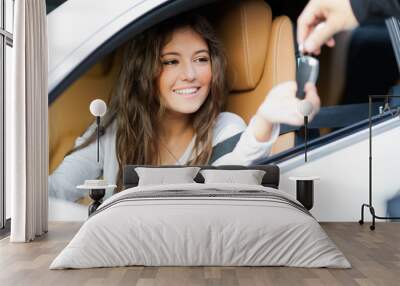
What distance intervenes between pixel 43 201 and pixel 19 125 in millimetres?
1039

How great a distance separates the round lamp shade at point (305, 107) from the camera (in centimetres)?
725

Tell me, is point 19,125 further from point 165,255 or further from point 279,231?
point 279,231

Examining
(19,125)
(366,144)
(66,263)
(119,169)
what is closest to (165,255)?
(66,263)

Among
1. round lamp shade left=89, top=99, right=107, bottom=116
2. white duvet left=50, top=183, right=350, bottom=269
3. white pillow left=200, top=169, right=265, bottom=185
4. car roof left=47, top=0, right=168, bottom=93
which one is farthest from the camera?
car roof left=47, top=0, right=168, bottom=93

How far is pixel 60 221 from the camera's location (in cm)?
762

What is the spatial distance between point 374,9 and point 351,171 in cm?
210

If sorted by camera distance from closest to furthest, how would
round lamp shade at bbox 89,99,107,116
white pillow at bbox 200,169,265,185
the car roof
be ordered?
1. white pillow at bbox 200,169,265,185
2. round lamp shade at bbox 89,99,107,116
3. the car roof

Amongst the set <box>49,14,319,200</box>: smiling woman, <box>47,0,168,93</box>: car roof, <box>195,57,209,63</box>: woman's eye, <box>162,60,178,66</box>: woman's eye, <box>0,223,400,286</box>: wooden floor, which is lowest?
<box>0,223,400,286</box>: wooden floor

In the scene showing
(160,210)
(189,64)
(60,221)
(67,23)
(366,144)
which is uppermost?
(67,23)

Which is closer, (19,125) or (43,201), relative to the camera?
(19,125)

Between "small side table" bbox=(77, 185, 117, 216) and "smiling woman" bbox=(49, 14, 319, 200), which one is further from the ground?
"smiling woman" bbox=(49, 14, 319, 200)

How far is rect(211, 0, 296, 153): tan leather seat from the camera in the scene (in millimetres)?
7449

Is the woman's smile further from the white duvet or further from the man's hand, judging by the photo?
the white duvet

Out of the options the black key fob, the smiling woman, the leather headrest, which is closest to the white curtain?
the smiling woman
